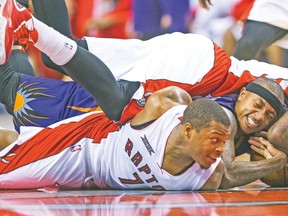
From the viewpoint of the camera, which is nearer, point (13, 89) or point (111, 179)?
point (111, 179)

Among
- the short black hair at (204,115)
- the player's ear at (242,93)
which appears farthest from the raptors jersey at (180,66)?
the short black hair at (204,115)

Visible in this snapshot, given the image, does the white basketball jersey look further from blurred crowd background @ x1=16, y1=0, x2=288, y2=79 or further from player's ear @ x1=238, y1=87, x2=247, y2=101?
blurred crowd background @ x1=16, y1=0, x2=288, y2=79

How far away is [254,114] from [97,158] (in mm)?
891

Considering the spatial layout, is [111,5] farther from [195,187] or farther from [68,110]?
[195,187]

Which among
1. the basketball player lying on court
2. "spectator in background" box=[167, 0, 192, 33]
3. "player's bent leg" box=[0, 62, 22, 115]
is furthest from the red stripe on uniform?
"spectator in background" box=[167, 0, 192, 33]

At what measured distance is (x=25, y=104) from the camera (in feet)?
15.6

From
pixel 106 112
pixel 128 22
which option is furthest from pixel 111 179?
pixel 128 22

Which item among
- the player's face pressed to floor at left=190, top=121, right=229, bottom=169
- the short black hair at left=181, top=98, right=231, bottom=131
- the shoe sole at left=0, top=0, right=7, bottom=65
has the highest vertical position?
the shoe sole at left=0, top=0, right=7, bottom=65

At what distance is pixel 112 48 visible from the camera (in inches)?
198

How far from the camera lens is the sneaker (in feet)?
12.7

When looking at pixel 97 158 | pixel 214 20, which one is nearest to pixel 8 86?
pixel 97 158

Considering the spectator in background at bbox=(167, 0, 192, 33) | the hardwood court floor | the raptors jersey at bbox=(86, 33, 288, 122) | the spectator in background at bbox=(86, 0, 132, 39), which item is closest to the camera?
the hardwood court floor

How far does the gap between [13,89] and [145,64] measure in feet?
2.53

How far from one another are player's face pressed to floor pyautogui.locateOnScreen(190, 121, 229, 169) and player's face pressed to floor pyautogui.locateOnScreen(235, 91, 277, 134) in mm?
649
